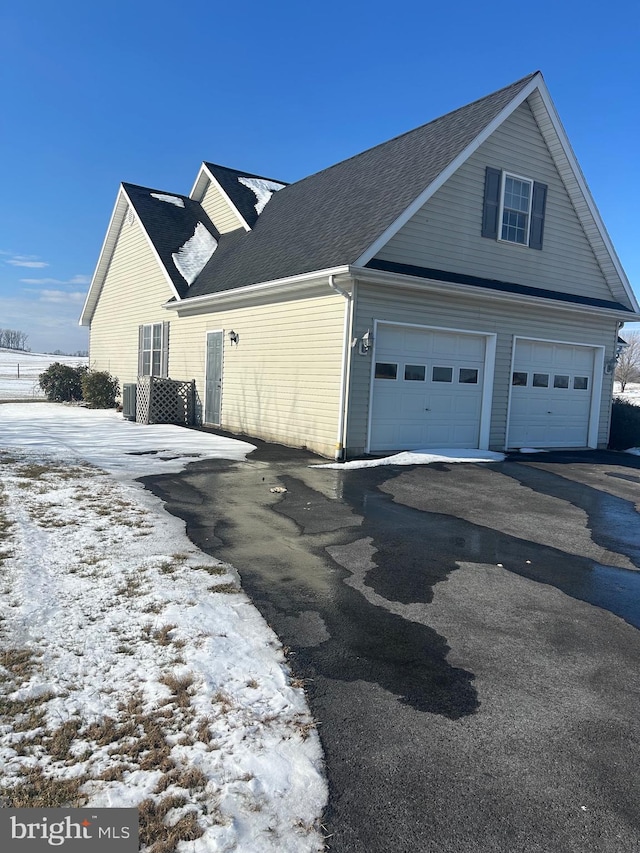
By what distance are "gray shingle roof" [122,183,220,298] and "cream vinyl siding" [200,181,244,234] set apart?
23 cm

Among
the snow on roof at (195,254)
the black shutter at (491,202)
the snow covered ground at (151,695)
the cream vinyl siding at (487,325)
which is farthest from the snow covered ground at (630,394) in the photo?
the snow covered ground at (151,695)

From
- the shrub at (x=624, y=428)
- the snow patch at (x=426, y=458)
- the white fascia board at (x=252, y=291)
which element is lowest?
the snow patch at (x=426, y=458)

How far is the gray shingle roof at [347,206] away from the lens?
11.3m

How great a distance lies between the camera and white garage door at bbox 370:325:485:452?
11156 mm

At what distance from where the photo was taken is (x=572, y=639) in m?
3.94

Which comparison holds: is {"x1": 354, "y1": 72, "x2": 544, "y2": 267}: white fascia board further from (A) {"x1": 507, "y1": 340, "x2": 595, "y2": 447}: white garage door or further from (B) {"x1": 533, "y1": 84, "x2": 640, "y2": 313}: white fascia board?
(A) {"x1": 507, "y1": 340, "x2": 595, "y2": 447}: white garage door

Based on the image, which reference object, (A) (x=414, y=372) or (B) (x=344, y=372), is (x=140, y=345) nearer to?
(B) (x=344, y=372)

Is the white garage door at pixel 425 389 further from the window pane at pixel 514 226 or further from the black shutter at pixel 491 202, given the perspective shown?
the window pane at pixel 514 226

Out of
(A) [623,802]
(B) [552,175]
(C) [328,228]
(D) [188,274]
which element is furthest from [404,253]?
(A) [623,802]

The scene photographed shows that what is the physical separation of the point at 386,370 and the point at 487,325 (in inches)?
106

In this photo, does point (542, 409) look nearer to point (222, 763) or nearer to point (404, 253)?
point (404, 253)

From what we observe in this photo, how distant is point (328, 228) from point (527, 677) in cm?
1077

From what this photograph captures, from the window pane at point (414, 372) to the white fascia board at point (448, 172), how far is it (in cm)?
232

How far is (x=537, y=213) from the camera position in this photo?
1304 cm
